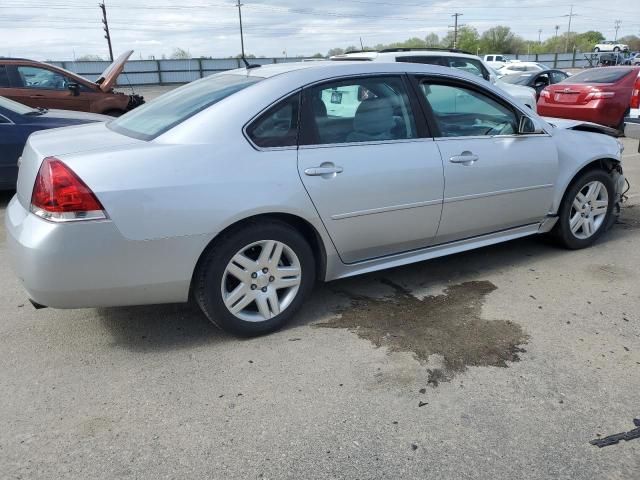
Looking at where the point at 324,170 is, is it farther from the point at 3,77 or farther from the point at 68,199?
the point at 3,77

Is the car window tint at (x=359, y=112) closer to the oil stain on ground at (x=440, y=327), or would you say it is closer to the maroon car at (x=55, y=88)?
the oil stain on ground at (x=440, y=327)

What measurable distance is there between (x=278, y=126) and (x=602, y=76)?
10507 millimetres

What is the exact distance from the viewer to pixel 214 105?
10.9ft

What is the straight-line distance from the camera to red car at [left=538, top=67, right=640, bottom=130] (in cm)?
1100

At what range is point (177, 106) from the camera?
3.62 metres

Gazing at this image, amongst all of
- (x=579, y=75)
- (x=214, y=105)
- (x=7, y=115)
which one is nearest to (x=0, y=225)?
(x=7, y=115)

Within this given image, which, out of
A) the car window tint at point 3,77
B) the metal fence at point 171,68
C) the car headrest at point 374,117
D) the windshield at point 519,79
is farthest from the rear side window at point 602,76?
the metal fence at point 171,68

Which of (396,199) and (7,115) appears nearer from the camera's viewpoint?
(396,199)

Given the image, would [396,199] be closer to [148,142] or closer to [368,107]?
[368,107]

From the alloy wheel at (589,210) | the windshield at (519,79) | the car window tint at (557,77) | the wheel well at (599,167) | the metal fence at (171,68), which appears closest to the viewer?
the wheel well at (599,167)

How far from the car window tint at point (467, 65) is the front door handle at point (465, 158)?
6.52 meters

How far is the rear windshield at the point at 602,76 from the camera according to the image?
11.3 metres

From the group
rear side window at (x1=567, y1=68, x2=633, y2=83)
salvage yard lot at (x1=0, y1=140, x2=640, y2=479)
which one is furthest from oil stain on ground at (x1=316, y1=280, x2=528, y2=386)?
rear side window at (x1=567, y1=68, x2=633, y2=83)

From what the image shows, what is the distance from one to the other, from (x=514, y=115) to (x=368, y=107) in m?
1.28
